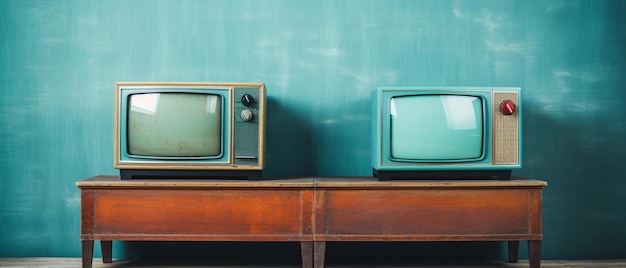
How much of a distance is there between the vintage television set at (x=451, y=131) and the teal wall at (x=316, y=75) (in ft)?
1.13

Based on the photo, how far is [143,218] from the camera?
Result: 174 cm

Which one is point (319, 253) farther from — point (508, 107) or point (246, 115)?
point (508, 107)

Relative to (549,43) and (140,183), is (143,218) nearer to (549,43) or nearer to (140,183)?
(140,183)

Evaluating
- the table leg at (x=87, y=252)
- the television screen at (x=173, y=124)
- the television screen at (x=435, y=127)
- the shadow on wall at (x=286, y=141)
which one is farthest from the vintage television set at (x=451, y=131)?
the table leg at (x=87, y=252)

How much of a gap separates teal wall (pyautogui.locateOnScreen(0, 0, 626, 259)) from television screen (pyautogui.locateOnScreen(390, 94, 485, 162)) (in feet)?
1.13

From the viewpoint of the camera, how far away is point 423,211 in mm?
1748

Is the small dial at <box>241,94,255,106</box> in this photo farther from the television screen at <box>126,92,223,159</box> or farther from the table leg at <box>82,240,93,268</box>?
the table leg at <box>82,240,93,268</box>

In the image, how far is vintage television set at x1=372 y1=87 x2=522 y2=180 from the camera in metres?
1.81

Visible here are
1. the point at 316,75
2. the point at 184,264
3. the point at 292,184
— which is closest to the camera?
the point at 292,184

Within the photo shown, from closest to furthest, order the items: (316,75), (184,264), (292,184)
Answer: (292,184), (184,264), (316,75)

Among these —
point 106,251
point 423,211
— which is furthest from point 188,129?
point 423,211

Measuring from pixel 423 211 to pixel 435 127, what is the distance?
332 mm

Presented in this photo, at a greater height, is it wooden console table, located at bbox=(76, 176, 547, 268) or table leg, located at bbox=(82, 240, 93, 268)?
wooden console table, located at bbox=(76, 176, 547, 268)

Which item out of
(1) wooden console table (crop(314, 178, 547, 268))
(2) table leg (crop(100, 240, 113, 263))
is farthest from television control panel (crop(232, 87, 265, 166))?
(2) table leg (crop(100, 240, 113, 263))
